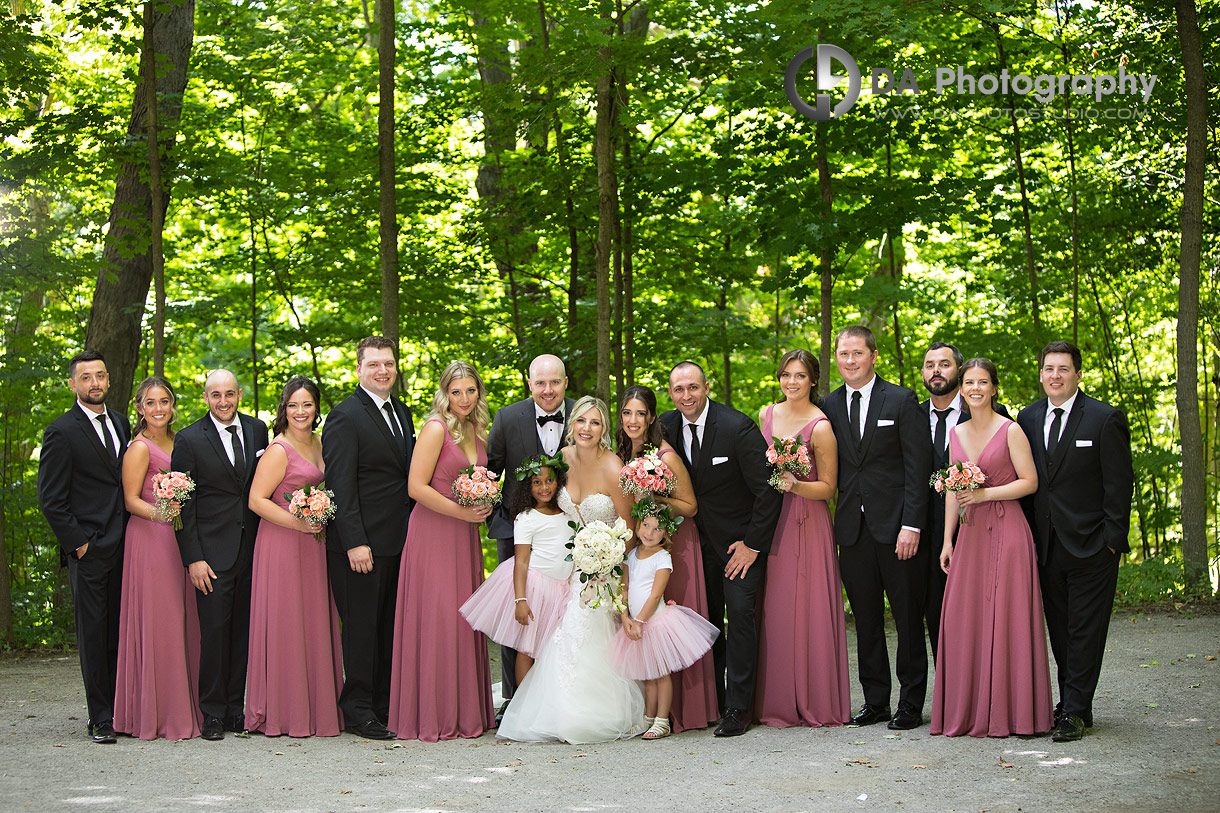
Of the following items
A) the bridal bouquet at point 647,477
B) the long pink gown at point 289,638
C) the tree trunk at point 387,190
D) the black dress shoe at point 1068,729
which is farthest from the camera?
the tree trunk at point 387,190

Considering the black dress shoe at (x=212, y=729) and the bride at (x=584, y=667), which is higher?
the bride at (x=584, y=667)

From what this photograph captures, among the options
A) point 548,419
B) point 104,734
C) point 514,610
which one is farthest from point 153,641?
point 548,419

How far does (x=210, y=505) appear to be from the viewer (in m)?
5.97

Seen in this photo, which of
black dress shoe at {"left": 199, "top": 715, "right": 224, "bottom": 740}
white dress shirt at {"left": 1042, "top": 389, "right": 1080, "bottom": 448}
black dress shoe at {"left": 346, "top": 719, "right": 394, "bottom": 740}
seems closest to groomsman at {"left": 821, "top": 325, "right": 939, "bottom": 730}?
white dress shirt at {"left": 1042, "top": 389, "right": 1080, "bottom": 448}

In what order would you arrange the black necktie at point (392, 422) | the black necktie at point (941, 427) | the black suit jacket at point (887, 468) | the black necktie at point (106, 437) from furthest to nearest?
the black necktie at point (941, 427)
the black necktie at point (106, 437)
the black necktie at point (392, 422)
the black suit jacket at point (887, 468)

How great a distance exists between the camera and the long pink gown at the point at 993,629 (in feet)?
17.6

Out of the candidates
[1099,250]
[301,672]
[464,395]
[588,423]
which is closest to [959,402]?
[588,423]

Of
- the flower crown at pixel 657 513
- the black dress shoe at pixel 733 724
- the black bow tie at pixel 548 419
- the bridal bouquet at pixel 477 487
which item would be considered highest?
the black bow tie at pixel 548 419

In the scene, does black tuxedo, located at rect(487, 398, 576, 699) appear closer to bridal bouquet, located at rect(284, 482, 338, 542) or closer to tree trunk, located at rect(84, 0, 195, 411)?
bridal bouquet, located at rect(284, 482, 338, 542)

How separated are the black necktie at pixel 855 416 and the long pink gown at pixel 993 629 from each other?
570mm

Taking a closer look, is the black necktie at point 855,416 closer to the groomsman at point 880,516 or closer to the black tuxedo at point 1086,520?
the groomsman at point 880,516

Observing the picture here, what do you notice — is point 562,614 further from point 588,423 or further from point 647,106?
point 647,106

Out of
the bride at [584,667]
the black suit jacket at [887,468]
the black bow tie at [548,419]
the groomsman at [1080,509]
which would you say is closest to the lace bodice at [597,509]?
the bride at [584,667]

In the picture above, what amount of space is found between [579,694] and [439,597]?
932mm
